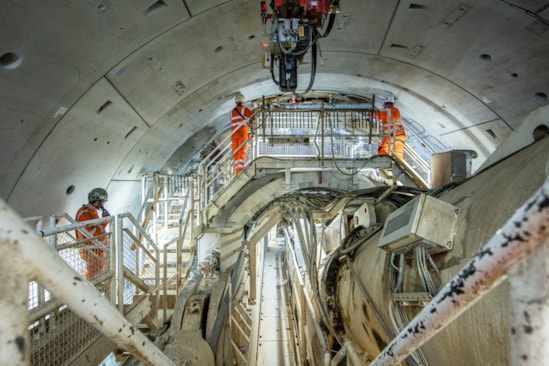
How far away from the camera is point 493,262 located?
72 cm

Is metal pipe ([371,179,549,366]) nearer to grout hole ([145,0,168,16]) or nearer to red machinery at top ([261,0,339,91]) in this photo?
red machinery at top ([261,0,339,91])

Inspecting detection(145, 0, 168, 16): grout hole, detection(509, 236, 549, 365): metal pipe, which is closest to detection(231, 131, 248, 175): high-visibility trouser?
detection(145, 0, 168, 16): grout hole

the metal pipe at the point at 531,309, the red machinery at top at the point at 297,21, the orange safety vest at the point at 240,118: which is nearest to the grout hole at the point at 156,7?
the red machinery at top at the point at 297,21

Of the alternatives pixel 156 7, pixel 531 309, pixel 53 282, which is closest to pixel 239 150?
pixel 156 7

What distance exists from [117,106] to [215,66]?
2016 mm

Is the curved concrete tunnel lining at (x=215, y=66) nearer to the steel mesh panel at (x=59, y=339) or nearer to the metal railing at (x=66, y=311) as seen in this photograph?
the metal railing at (x=66, y=311)

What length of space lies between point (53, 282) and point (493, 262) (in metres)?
0.99

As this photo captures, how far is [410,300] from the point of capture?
162 centimetres

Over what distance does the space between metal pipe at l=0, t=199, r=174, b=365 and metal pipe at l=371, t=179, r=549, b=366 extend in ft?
2.86

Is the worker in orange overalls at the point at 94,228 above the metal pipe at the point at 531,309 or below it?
below

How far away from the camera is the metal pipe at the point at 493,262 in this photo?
2.10 ft

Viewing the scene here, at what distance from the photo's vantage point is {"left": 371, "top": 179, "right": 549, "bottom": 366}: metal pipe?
640 mm

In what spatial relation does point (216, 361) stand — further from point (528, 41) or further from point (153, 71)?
point (528, 41)

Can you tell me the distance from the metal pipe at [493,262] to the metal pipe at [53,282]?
873 millimetres
